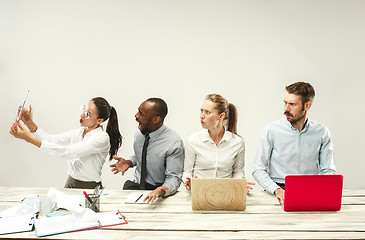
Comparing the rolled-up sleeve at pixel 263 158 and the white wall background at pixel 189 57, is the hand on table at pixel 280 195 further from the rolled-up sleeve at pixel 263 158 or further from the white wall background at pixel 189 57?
the white wall background at pixel 189 57

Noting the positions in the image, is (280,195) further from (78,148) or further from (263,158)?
(78,148)

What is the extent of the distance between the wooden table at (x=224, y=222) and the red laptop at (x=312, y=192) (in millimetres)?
53

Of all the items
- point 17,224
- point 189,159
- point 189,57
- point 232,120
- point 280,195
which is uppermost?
point 189,57

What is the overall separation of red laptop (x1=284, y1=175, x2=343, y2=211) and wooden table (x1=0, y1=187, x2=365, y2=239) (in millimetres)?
53

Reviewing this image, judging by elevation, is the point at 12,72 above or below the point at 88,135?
above

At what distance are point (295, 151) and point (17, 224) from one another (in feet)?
6.66

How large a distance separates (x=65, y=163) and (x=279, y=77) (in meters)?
2.84

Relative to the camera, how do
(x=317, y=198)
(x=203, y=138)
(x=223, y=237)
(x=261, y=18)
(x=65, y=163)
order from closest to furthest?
(x=223, y=237) < (x=317, y=198) < (x=203, y=138) < (x=261, y=18) < (x=65, y=163)

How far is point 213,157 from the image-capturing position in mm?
2592

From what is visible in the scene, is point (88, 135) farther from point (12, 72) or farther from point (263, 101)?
point (263, 101)

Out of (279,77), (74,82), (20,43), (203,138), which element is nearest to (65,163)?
(74,82)

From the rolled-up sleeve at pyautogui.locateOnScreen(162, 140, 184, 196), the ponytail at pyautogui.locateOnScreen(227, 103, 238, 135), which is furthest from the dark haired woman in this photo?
the ponytail at pyautogui.locateOnScreen(227, 103, 238, 135)

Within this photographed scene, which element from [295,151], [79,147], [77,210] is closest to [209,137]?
[295,151]

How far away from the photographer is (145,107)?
8.68ft
